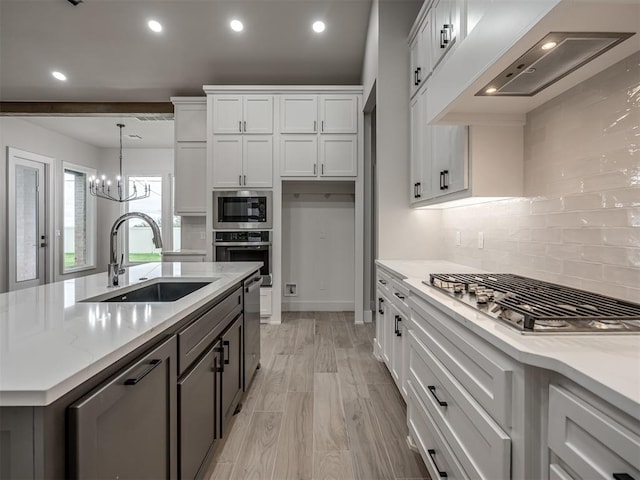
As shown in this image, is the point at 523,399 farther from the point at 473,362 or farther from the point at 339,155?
the point at 339,155

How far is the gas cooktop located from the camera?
917mm

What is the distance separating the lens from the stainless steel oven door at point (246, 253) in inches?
173

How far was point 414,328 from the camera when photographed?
5.98 feet

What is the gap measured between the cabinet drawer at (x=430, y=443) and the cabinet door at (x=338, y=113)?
3.39 metres

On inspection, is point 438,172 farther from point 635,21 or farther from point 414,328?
point 635,21

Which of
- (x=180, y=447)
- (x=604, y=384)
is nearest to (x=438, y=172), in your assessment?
(x=604, y=384)

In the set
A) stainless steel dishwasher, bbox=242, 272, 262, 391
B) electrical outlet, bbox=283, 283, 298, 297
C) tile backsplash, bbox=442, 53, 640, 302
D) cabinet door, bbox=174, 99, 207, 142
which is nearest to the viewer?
tile backsplash, bbox=442, 53, 640, 302

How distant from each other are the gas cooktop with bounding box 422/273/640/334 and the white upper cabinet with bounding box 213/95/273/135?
350cm

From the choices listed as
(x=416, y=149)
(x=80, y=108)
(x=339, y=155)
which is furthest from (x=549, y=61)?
(x=80, y=108)

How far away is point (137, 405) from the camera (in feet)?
3.19

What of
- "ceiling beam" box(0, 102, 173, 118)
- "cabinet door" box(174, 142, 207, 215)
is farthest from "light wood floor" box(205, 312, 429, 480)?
"ceiling beam" box(0, 102, 173, 118)

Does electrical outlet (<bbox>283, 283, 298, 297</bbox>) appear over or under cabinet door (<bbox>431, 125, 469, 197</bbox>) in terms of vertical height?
under

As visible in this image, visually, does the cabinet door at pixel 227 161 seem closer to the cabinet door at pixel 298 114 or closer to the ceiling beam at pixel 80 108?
the cabinet door at pixel 298 114

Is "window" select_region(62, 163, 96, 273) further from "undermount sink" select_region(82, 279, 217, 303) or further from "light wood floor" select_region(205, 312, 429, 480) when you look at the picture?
"undermount sink" select_region(82, 279, 217, 303)
